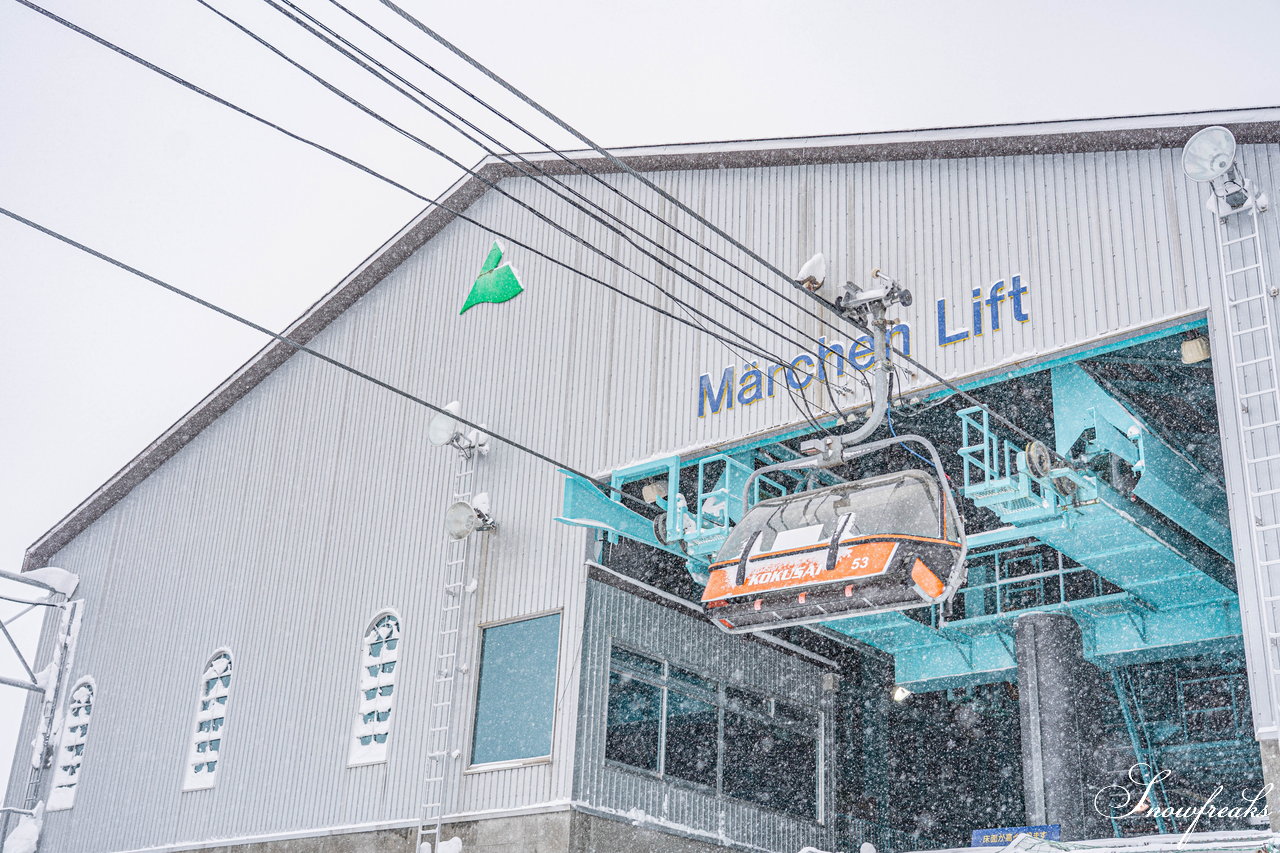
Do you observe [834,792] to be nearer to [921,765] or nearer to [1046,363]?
[921,765]

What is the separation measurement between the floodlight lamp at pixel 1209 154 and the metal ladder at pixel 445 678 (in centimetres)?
1029

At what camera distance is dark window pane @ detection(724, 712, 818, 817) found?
18.4 meters

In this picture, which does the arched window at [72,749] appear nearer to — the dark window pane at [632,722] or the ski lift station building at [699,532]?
the ski lift station building at [699,532]

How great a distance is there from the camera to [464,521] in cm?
1759

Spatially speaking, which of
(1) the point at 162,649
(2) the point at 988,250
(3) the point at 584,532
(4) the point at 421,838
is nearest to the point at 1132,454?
(2) the point at 988,250

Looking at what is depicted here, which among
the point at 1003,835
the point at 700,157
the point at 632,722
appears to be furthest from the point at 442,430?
the point at 1003,835

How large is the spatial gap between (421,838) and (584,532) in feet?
14.6

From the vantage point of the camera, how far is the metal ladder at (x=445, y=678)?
1681 cm

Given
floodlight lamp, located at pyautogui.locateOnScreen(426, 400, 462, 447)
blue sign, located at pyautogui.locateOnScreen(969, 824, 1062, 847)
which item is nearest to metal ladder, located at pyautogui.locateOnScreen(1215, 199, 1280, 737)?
blue sign, located at pyautogui.locateOnScreen(969, 824, 1062, 847)

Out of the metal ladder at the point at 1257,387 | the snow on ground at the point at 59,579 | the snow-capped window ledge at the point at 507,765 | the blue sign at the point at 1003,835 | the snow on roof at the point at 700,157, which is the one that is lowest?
the blue sign at the point at 1003,835

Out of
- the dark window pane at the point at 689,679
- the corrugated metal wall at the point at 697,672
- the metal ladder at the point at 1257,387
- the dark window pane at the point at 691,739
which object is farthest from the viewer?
the dark window pane at the point at 689,679

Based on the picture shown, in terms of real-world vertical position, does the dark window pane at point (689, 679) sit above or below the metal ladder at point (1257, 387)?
below

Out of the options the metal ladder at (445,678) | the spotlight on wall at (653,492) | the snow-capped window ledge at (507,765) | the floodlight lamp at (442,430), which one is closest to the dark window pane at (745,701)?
the spotlight on wall at (653,492)

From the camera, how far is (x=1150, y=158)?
46.0 feet
